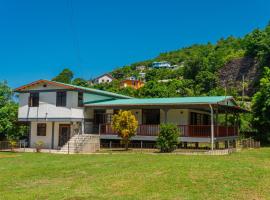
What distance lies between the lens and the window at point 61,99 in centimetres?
3188

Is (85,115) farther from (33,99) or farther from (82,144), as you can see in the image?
(33,99)

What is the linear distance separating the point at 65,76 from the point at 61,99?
A: 9945 cm

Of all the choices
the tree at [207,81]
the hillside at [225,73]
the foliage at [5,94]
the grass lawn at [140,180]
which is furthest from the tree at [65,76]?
the grass lawn at [140,180]

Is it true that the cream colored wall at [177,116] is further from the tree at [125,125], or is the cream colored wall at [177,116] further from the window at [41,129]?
the window at [41,129]

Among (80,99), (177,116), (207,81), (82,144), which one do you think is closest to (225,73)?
(207,81)

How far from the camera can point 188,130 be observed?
27438 millimetres

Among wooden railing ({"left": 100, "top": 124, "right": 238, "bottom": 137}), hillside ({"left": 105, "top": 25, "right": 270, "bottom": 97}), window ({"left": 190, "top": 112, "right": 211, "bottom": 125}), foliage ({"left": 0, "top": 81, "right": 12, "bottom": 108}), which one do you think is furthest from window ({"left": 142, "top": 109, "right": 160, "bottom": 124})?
hillside ({"left": 105, "top": 25, "right": 270, "bottom": 97})

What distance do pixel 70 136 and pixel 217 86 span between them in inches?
2223

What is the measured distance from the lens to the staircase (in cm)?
2906

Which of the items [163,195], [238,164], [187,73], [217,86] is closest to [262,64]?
[217,86]

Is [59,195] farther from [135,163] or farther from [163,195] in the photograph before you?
[135,163]

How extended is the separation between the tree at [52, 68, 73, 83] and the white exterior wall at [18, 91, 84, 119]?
87519mm

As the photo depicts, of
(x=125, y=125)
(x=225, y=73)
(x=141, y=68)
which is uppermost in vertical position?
(x=141, y=68)

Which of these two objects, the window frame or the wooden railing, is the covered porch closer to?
the wooden railing
